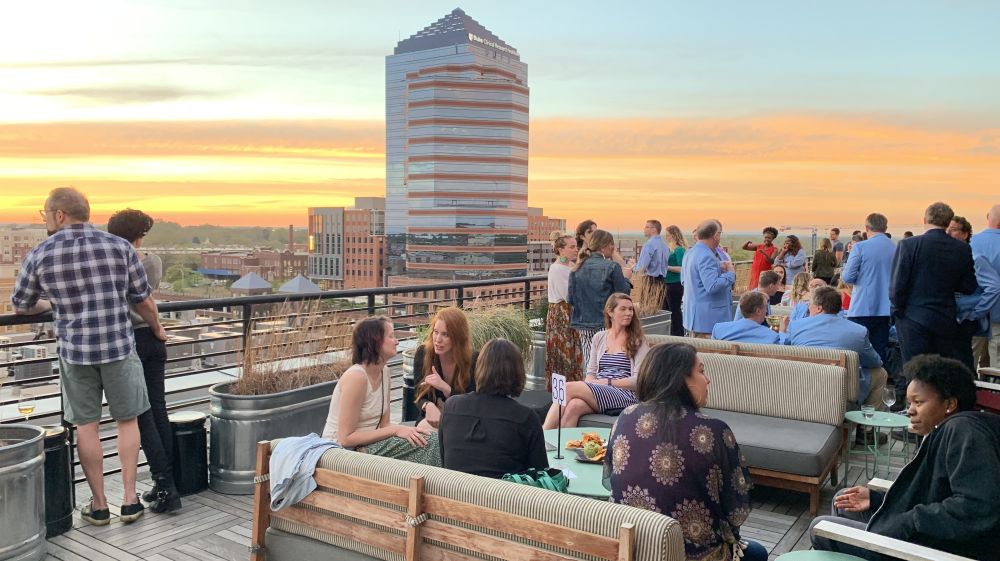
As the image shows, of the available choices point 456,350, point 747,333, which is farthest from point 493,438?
point 747,333

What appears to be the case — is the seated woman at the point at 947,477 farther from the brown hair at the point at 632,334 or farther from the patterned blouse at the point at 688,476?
the brown hair at the point at 632,334

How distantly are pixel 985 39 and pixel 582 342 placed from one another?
8.87 metres

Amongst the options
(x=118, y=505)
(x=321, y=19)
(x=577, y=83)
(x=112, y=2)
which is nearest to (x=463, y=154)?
(x=577, y=83)

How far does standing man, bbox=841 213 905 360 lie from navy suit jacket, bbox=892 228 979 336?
29.7 inches

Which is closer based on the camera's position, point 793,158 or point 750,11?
point 750,11

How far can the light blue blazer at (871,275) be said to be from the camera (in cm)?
652

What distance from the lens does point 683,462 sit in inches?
99.1

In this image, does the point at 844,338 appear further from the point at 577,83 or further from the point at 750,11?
the point at 577,83

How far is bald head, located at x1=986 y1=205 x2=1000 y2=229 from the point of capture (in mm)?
6363

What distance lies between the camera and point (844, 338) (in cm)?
524

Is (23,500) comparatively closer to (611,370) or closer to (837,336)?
(611,370)

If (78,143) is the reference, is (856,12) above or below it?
above

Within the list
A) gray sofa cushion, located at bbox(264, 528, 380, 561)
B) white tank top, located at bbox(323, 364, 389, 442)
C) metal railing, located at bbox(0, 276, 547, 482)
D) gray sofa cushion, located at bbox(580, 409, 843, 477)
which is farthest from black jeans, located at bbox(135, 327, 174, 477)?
gray sofa cushion, located at bbox(580, 409, 843, 477)

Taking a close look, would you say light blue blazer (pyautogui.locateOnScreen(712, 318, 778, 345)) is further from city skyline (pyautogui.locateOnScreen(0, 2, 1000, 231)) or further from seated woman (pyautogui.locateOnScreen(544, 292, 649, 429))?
city skyline (pyautogui.locateOnScreen(0, 2, 1000, 231))
